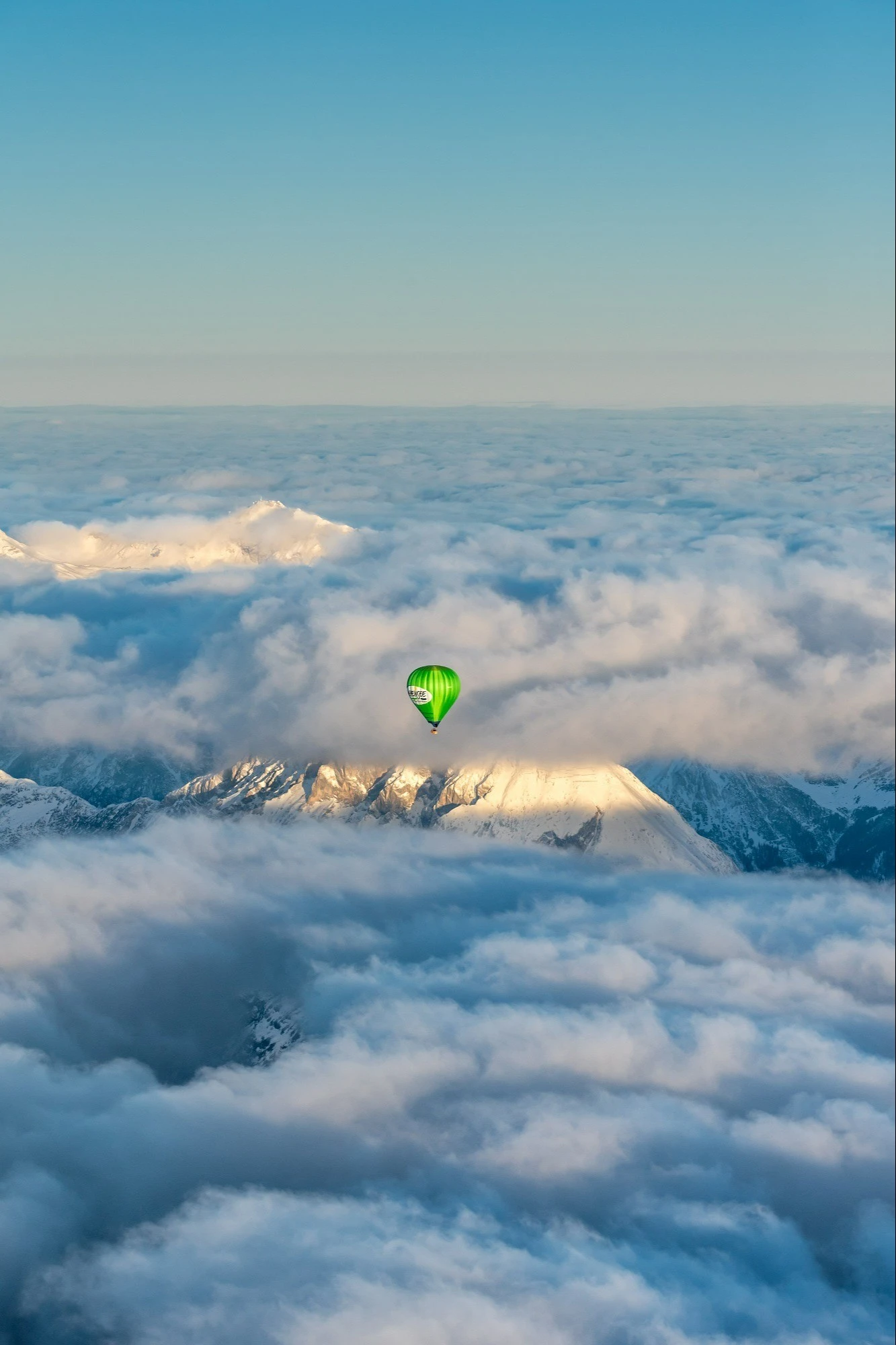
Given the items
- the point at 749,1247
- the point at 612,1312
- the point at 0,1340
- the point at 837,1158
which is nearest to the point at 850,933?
the point at 837,1158

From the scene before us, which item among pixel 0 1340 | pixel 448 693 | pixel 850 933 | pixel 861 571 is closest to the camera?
pixel 448 693

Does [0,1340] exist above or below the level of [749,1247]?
below

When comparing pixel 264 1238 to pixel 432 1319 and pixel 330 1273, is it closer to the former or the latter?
pixel 330 1273

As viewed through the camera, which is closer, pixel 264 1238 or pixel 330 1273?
pixel 330 1273

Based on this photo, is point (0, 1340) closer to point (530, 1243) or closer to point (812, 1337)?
point (530, 1243)

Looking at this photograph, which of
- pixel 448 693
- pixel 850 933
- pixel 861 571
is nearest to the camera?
pixel 448 693

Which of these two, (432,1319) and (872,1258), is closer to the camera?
(432,1319)

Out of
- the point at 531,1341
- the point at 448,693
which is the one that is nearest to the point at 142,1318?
the point at 531,1341

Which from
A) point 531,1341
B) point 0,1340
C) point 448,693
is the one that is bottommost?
point 0,1340

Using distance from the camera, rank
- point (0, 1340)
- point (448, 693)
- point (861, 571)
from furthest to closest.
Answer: point (0, 1340), point (861, 571), point (448, 693)
